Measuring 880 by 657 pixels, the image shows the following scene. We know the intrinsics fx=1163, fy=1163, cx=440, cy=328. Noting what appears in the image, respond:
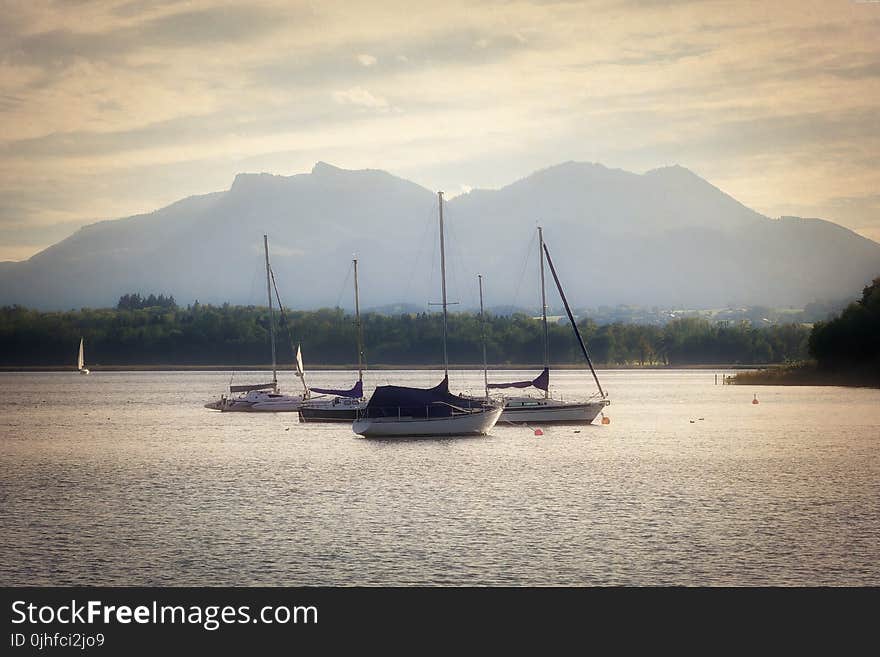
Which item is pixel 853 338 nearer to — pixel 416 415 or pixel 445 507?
pixel 416 415

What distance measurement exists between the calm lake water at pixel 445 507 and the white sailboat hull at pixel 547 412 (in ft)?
4.59

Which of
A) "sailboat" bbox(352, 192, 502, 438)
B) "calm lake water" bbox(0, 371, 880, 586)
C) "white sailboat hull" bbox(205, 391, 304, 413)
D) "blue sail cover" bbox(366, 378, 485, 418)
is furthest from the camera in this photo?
"white sailboat hull" bbox(205, 391, 304, 413)

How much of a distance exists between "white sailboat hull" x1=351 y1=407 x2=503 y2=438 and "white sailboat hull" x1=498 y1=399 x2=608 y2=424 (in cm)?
900

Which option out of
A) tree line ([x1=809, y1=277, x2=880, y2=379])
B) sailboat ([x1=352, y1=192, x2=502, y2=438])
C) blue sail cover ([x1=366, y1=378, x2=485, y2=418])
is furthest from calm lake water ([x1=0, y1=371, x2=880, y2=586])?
tree line ([x1=809, y1=277, x2=880, y2=379])

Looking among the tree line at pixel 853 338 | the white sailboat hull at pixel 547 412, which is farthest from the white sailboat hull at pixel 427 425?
the tree line at pixel 853 338

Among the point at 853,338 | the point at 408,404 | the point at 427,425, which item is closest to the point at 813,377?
the point at 853,338

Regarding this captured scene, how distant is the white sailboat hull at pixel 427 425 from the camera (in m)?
76.7

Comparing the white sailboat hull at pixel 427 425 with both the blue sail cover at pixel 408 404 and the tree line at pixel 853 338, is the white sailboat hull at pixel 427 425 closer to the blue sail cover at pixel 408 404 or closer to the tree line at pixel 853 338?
the blue sail cover at pixel 408 404

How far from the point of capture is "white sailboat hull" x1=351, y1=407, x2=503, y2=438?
252 feet

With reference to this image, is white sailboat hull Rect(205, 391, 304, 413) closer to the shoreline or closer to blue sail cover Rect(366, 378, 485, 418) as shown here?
blue sail cover Rect(366, 378, 485, 418)

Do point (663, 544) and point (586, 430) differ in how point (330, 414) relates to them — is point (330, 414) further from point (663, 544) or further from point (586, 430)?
point (663, 544)

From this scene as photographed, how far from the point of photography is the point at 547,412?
89.6 m
